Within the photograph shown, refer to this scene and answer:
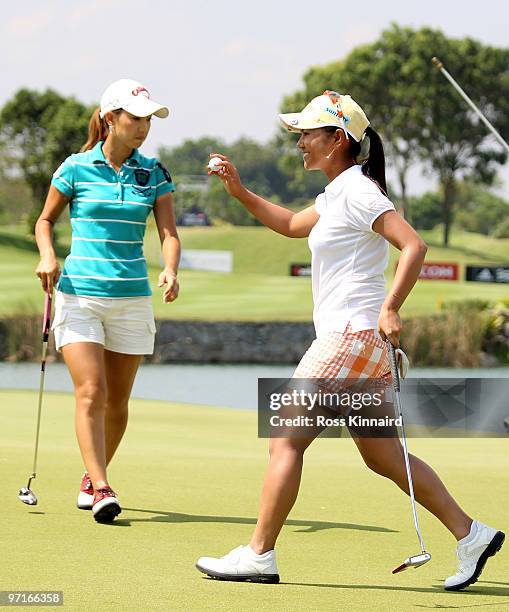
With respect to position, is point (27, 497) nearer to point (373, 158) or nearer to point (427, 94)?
point (373, 158)

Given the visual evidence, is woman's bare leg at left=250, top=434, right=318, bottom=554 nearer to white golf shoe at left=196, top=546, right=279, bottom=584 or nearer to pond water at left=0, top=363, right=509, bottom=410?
white golf shoe at left=196, top=546, right=279, bottom=584

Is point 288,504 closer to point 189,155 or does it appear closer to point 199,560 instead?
point 199,560

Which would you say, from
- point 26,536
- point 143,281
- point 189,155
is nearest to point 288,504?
point 26,536

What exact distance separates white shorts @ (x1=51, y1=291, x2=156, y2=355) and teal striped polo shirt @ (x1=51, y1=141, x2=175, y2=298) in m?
0.04

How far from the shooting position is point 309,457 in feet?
32.3

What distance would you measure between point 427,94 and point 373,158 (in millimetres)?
76790

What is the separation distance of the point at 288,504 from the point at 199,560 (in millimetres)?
408

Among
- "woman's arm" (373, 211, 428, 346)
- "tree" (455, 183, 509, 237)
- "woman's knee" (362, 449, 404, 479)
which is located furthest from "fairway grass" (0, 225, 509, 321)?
"tree" (455, 183, 509, 237)

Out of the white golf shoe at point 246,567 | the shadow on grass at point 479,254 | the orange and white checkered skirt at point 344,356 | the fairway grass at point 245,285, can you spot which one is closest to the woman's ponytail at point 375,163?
the orange and white checkered skirt at point 344,356

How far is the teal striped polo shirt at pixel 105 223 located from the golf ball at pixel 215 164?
3.68 feet

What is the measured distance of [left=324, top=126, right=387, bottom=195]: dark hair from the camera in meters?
5.54

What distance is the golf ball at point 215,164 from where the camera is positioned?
5938mm

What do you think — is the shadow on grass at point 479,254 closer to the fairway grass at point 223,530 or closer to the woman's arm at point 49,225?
the fairway grass at point 223,530

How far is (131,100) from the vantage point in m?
7.02
